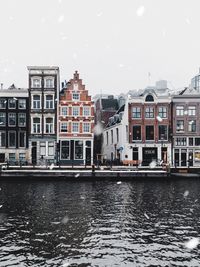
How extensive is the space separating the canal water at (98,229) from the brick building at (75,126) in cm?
2952

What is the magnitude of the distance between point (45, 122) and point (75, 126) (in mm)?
5517

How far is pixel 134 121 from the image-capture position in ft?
221

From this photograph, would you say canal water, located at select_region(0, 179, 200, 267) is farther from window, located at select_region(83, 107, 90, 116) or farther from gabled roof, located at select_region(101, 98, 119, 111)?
gabled roof, located at select_region(101, 98, 119, 111)

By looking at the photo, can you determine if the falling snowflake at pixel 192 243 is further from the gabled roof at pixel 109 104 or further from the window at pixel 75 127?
the gabled roof at pixel 109 104

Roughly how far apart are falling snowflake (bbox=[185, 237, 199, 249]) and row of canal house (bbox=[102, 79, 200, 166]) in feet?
154

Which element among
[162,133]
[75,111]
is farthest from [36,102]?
[162,133]

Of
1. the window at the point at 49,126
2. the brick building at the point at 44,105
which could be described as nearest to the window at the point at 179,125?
the brick building at the point at 44,105

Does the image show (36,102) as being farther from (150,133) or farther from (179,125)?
(179,125)

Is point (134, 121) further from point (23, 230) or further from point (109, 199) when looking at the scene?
point (23, 230)

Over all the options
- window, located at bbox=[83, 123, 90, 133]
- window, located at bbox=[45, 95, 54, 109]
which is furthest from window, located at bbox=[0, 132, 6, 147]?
window, located at bbox=[83, 123, 90, 133]

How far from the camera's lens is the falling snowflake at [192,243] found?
59.0 ft

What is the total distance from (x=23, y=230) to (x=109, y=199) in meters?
12.6

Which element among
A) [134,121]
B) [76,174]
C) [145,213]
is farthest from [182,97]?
[145,213]

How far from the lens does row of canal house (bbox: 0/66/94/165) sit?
6481 cm
